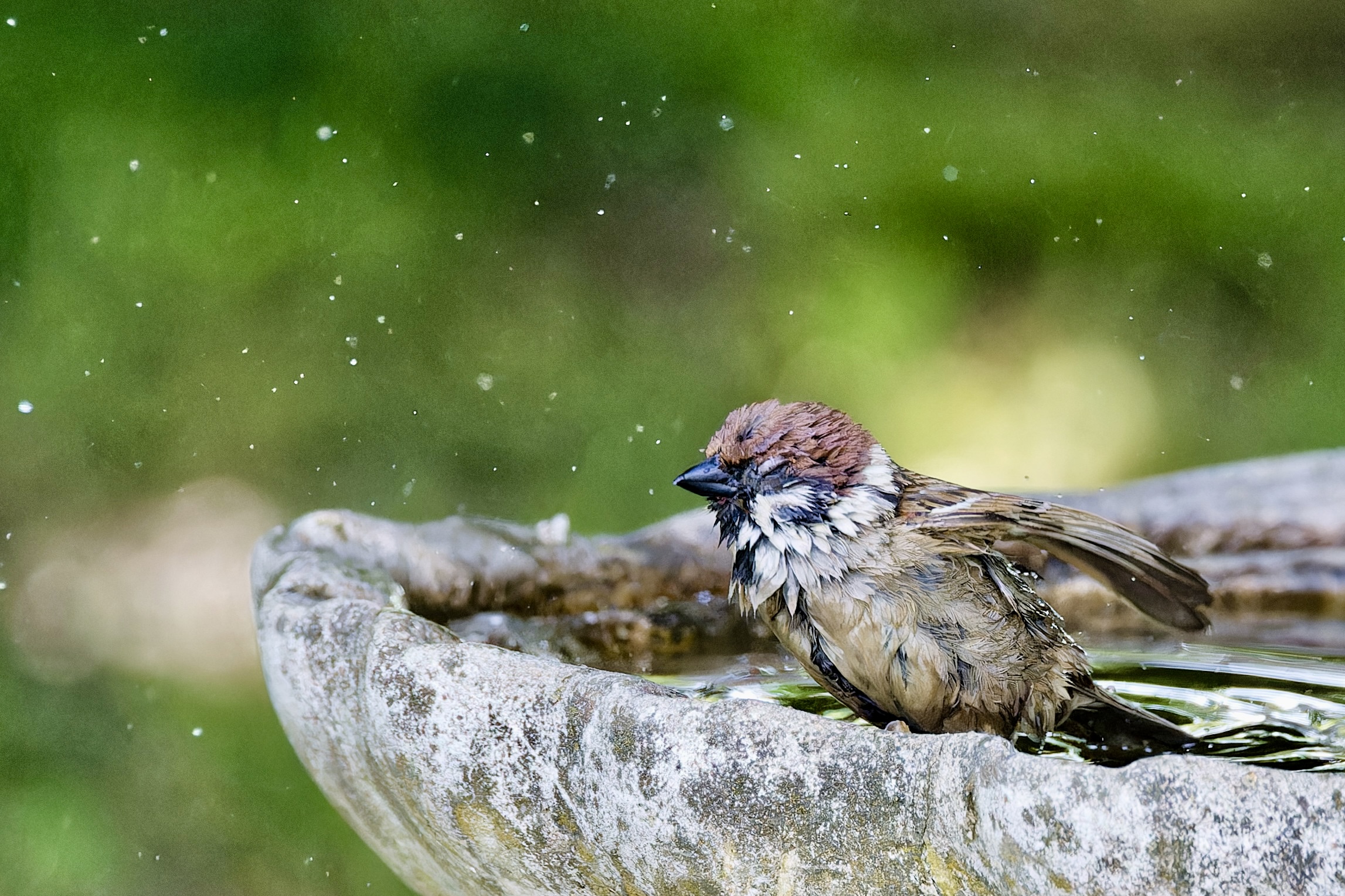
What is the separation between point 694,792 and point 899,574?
663 mm

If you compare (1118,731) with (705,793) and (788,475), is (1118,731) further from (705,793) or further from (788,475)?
(705,793)

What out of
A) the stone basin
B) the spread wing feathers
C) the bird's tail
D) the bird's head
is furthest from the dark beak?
the bird's tail

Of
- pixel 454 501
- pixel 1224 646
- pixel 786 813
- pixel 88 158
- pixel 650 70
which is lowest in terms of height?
pixel 786 813

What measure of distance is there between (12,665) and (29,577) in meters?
0.35

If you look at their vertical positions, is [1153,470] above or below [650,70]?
below

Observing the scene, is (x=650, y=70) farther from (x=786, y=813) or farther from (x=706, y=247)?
(x=786, y=813)

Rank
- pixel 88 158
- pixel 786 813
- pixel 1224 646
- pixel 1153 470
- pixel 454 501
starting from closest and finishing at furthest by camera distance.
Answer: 1. pixel 786 813
2. pixel 1224 646
3. pixel 88 158
4. pixel 454 501
5. pixel 1153 470

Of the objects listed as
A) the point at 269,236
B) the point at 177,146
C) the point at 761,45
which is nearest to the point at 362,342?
the point at 269,236

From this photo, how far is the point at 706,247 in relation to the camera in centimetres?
529

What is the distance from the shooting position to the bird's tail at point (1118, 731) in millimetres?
2215

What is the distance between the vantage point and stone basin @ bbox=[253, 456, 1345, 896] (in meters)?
1.20

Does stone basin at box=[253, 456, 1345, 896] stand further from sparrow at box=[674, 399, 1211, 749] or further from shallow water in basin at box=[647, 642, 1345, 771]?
sparrow at box=[674, 399, 1211, 749]

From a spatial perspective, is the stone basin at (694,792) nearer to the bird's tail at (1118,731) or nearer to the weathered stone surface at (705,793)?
the weathered stone surface at (705,793)

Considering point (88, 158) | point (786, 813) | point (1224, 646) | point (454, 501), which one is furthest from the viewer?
A: point (454, 501)
